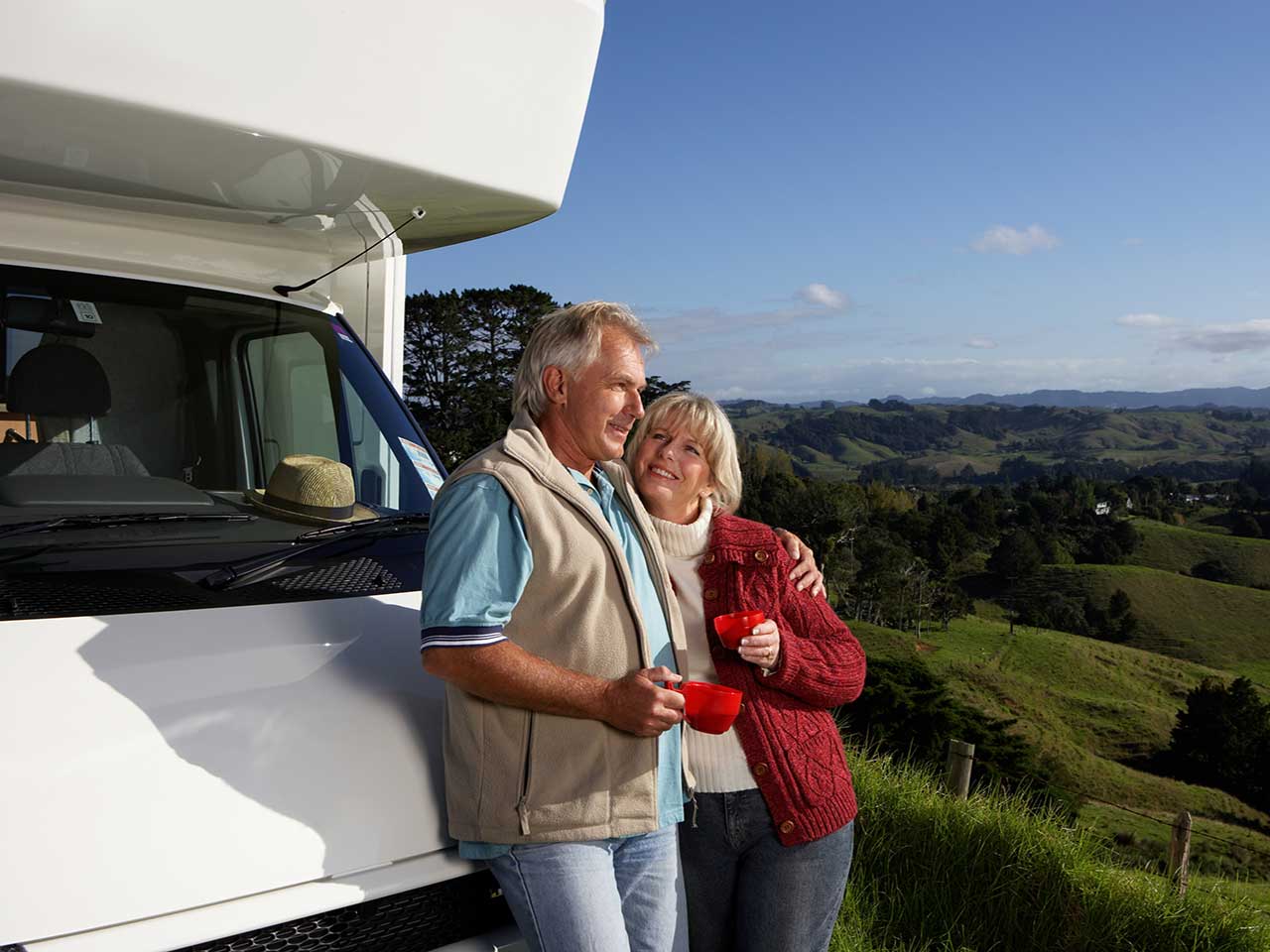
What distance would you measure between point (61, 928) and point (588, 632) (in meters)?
0.97

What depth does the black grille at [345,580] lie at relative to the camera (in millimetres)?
2545

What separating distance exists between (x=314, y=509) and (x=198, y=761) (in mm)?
1094

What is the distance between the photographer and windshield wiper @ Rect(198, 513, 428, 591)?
247 centimetres

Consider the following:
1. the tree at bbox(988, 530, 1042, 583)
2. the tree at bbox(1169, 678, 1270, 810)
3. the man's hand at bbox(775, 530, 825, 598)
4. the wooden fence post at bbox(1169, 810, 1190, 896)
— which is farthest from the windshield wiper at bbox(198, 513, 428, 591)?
the tree at bbox(988, 530, 1042, 583)

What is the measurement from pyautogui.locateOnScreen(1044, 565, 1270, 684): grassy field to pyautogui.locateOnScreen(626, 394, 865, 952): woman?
7819 cm

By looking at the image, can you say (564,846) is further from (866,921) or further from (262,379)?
(866,921)

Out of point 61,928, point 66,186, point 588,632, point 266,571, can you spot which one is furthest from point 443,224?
point 61,928

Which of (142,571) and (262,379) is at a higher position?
(262,379)

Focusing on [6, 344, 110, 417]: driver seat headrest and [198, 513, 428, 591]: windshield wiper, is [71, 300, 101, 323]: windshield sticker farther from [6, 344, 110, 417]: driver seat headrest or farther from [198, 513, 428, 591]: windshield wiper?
[198, 513, 428, 591]: windshield wiper

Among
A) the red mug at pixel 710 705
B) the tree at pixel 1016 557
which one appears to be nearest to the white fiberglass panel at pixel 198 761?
the red mug at pixel 710 705

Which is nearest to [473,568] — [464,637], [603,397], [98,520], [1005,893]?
[464,637]

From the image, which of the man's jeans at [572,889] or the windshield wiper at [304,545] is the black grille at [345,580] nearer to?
the windshield wiper at [304,545]

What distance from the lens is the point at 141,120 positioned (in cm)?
239

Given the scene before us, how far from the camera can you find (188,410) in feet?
11.0
